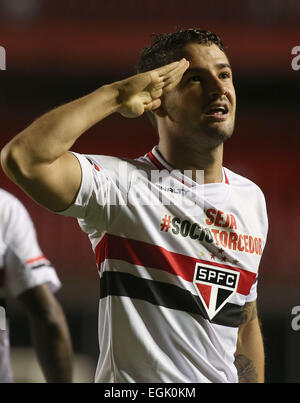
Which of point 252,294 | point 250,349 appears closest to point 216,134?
point 252,294

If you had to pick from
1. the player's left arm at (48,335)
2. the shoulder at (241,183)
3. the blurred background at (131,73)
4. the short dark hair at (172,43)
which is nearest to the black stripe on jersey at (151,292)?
the shoulder at (241,183)

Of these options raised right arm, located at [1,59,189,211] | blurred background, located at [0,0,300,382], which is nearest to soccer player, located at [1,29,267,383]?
raised right arm, located at [1,59,189,211]

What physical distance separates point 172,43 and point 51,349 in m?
1.13

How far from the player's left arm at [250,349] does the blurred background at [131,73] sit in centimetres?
361

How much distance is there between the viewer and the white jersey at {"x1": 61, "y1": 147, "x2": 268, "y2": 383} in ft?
5.21

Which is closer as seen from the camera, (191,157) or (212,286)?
(212,286)

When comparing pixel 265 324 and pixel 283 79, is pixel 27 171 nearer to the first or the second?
pixel 265 324

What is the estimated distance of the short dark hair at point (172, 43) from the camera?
1.83 meters

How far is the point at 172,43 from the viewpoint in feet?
6.07

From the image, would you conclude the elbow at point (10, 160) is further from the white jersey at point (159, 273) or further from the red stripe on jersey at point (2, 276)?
the red stripe on jersey at point (2, 276)

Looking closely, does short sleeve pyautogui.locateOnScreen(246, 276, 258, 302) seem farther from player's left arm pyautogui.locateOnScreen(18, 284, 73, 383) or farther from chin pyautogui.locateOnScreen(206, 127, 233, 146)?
player's left arm pyautogui.locateOnScreen(18, 284, 73, 383)

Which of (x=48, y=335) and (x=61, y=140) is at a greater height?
(x=61, y=140)

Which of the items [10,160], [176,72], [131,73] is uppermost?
[131,73]

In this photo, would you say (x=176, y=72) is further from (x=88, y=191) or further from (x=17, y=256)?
(x=17, y=256)
